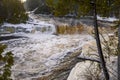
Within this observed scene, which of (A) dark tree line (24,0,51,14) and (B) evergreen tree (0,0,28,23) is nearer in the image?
(B) evergreen tree (0,0,28,23)

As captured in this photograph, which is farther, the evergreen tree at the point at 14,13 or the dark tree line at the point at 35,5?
the dark tree line at the point at 35,5

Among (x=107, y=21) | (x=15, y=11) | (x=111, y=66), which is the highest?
(x=15, y=11)

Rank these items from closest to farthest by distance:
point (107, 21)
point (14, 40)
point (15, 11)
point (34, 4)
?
1. point (15, 11)
2. point (14, 40)
3. point (107, 21)
4. point (34, 4)

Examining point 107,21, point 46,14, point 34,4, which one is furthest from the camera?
point 34,4

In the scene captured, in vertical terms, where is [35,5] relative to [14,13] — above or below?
below

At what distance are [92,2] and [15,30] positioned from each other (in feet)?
65.7

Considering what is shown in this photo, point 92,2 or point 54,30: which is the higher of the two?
point 92,2

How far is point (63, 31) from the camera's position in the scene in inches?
1128

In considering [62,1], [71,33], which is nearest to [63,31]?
[71,33]

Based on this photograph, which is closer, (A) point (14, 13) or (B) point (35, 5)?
(A) point (14, 13)

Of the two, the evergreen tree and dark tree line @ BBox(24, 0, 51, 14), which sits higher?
the evergreen tree

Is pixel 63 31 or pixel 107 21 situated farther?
pixel 107 21

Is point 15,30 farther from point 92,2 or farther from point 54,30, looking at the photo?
point 92,2

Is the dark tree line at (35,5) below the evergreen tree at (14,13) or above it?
below
